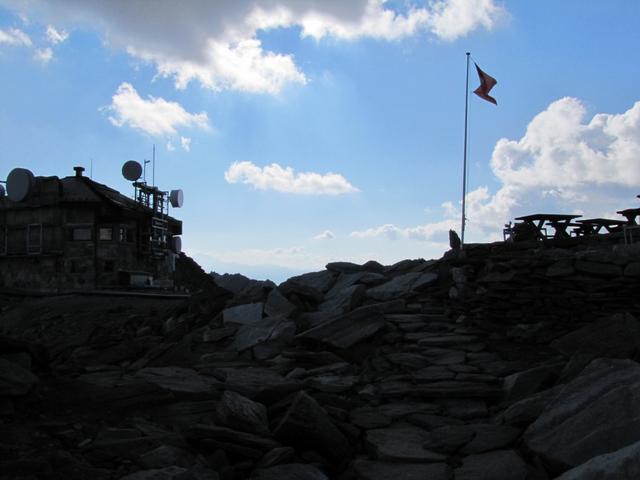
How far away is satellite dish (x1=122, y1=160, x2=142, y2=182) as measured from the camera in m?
40.5

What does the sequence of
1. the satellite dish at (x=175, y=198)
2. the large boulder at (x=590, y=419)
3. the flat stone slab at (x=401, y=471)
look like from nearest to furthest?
the large boulder at (x=590, y=419) < the flat stone slab at (x=401, y=471) < the satellite dish at (x=175, y=198)

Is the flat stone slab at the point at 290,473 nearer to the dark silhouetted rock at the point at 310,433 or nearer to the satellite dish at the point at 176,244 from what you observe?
the dark silhouetted rock at the point at 310,433

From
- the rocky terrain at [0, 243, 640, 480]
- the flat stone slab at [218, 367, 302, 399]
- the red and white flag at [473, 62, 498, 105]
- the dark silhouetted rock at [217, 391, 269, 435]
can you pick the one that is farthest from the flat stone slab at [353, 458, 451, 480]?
the red and white flag at [473, 62, 498, 105]

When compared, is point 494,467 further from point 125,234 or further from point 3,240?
point 3,240

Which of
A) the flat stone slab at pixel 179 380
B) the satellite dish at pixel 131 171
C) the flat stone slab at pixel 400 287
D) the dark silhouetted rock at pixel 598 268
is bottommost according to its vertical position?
the flat stone slab at pixel 179 380

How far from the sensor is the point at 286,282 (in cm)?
1372

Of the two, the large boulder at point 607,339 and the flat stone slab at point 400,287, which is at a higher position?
the flat stone slab at point 400,287

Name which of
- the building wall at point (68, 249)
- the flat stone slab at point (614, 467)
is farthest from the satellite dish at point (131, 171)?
the flat stone slab at point (614, 467)

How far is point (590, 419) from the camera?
17.6 feet

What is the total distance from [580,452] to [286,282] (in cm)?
927

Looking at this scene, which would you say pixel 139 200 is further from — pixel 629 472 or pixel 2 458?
pixel 629 472

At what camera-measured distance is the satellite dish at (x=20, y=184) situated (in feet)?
117

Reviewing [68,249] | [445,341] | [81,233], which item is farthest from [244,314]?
[68,249]

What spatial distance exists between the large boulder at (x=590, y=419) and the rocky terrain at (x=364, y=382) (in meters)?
0.02
